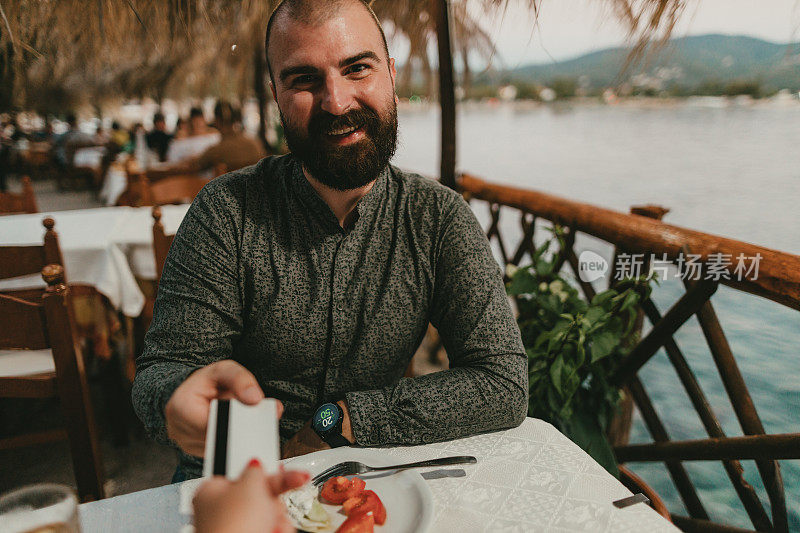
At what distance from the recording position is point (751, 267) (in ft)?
4.51

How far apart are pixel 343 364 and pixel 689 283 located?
1213mm

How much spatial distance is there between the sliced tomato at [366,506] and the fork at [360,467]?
73mm

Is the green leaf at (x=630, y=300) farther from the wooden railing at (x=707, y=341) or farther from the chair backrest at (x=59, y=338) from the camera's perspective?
the chair backrest at (x=59, y=338)

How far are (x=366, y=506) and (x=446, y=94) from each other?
95.9 inches

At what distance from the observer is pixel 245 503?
38cm

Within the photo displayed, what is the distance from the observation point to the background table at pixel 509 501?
0.69 metres

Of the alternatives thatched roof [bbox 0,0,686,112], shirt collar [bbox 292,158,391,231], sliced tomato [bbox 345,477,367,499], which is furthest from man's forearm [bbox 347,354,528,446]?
thatched roof [bbox 0,0,686,112]

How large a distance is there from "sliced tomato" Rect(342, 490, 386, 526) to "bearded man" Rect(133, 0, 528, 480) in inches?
11.6

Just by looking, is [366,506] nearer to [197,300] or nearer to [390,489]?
[390,489]

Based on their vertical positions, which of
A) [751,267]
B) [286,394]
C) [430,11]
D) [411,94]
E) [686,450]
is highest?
[430,11]

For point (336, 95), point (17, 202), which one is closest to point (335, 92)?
point (336, 95)

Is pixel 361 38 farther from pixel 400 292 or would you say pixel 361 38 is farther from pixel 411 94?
pixel 411 94

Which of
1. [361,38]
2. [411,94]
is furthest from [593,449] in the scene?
[411,94]

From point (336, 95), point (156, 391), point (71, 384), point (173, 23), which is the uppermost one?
point (173, 23)
